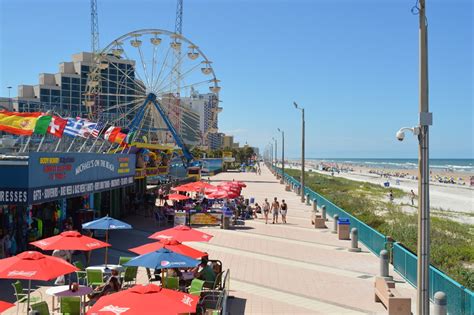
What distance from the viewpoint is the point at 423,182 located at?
361 inches

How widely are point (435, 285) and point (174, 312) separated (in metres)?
7.59

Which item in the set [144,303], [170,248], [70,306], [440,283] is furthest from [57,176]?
[440,283]

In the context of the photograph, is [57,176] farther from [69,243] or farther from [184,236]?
[184,236]

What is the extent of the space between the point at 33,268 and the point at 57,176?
8.27 meters

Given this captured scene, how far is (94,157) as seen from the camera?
20.3 meters

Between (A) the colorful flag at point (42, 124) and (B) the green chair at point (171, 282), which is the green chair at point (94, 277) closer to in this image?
(B) the green chair at point (171, 282)

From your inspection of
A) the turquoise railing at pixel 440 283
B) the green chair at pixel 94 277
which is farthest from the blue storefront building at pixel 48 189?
the turquoise railing at pixel 440 283

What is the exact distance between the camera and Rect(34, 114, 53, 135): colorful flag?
1781 centimetres

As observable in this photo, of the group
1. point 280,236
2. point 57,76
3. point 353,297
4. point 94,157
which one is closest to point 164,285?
point 353,297

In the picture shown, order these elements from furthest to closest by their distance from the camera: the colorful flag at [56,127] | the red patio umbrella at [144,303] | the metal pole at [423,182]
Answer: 1. the colorful flag at [56,127]
2. the metal pole at [423,182]
3. the red patio umbrella at [144,303]

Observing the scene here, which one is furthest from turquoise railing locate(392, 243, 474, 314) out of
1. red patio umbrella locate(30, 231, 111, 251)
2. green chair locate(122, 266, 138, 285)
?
red patio umbrella locate(30, 231, 111, 251)

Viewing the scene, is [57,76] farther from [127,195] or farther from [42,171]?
[42,171]

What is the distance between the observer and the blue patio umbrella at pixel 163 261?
10562 mm

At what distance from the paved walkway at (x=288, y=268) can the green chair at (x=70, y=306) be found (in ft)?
6.39
